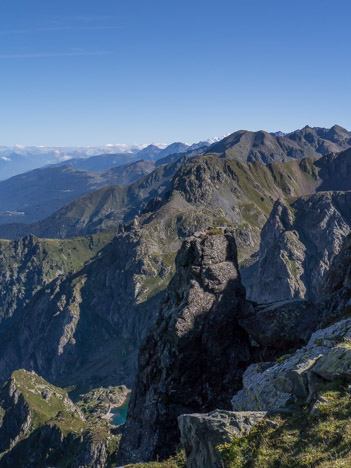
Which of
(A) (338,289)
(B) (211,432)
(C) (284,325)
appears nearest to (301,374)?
(B) (211,432)

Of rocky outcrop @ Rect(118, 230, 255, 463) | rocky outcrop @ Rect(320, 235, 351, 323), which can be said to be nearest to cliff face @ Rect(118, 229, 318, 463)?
rocky outcrop @ Rect(118, 230, 255, 463)

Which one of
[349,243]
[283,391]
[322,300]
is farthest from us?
[349,243]

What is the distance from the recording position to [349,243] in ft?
148

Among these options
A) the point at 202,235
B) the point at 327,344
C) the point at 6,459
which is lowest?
the point at 6,459

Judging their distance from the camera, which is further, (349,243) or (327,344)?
(349,243)

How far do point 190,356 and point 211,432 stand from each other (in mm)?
18267

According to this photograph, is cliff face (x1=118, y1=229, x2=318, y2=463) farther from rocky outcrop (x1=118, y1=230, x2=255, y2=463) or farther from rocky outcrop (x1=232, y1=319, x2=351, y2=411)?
rocky outcrop (x1=232, y1=319, x2=351, y2=411)

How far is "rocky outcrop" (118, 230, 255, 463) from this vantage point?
38.1 metres

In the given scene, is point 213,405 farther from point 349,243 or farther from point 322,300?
point 349,243

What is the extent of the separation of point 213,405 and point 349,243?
82.9 ft

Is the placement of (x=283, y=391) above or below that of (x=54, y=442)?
above

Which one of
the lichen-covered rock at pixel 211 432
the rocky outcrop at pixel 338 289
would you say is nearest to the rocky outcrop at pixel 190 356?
the rocky outcrop at pixel 338 289

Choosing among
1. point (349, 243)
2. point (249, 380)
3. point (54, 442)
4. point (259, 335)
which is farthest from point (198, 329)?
point (54, 442)

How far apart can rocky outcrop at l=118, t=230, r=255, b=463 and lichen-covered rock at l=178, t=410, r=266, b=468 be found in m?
14.3
